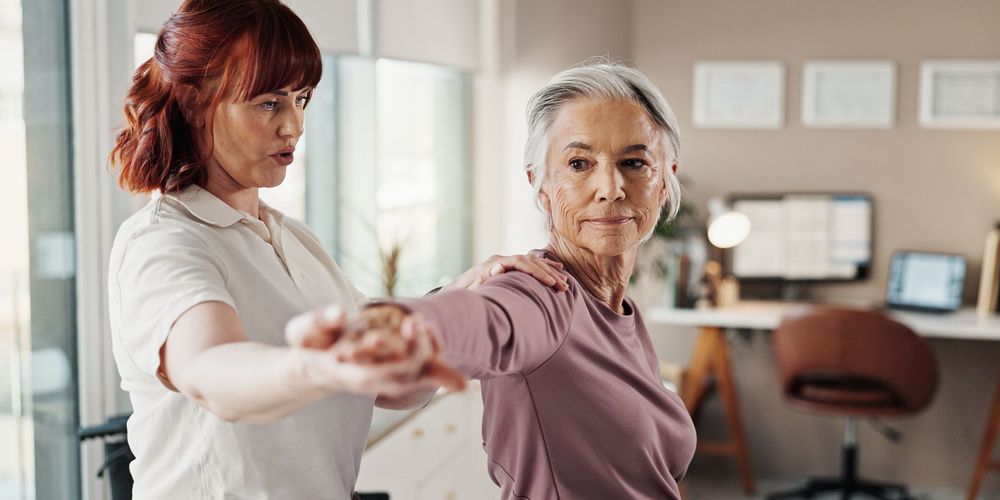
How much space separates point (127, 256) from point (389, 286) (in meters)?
1.97

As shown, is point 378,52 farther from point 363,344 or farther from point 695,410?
point 363,344

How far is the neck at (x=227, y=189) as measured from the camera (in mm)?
1225

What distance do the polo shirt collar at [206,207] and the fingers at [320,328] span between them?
531 millimetres

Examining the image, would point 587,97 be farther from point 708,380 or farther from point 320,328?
point 708,380

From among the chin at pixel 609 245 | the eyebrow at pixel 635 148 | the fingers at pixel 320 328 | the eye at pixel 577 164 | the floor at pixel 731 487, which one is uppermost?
the eyebrow at pixel 635 148

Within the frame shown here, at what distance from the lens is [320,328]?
67 centimetres

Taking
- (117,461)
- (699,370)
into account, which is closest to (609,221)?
(117,461)

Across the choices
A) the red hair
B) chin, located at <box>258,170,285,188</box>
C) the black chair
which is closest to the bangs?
the red hair

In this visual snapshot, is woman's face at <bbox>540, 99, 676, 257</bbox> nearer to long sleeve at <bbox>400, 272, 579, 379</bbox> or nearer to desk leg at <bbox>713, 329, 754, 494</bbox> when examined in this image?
long sleeve at <bbox>400, 272, 579, 379</bbox>

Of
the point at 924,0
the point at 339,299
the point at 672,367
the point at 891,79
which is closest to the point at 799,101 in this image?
the point at 891,79

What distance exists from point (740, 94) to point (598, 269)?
3577 mm

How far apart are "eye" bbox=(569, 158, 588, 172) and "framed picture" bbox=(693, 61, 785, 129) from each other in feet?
11.7

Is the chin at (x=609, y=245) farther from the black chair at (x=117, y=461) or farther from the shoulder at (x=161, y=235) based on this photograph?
the black chair at (x=117, y=461)

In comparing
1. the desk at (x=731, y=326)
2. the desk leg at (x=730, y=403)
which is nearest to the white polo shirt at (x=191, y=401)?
the desk at (x=731, y=326)
